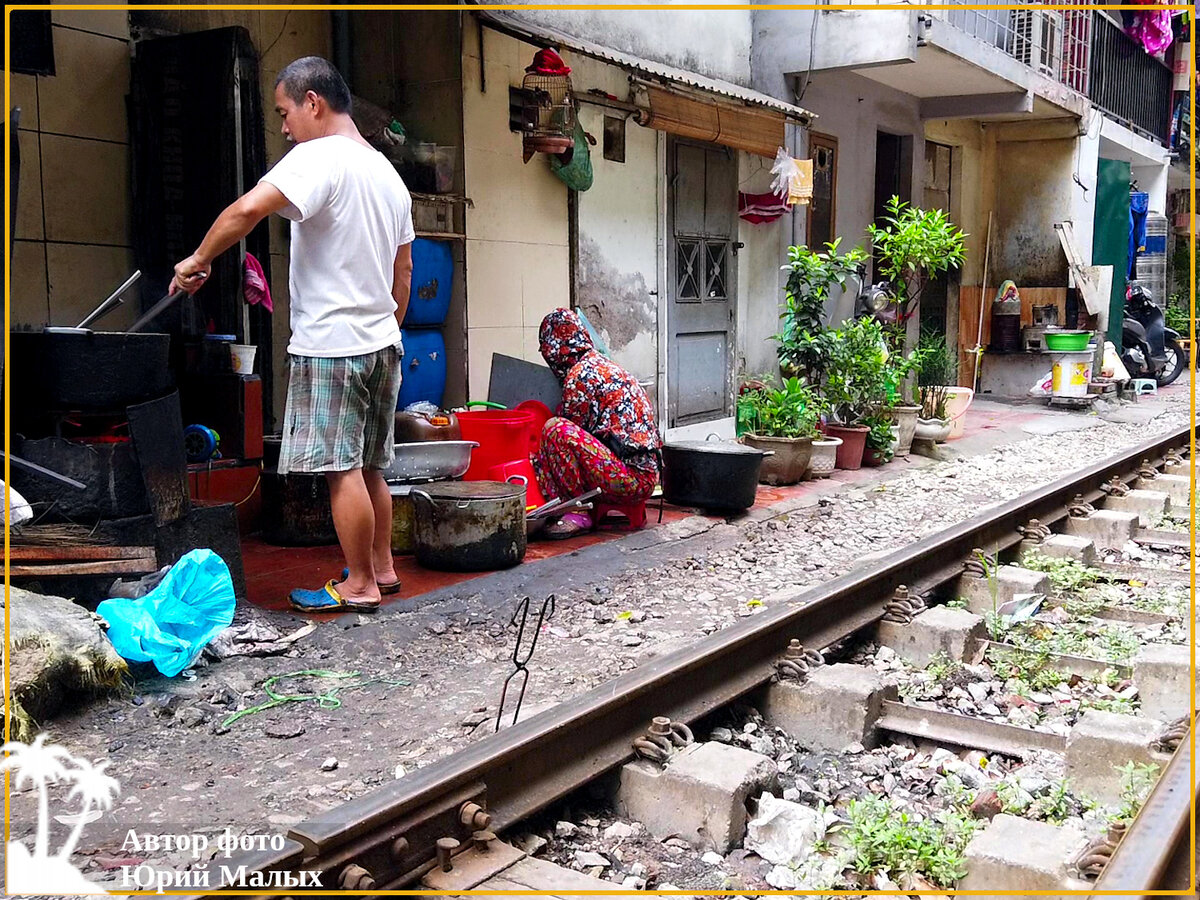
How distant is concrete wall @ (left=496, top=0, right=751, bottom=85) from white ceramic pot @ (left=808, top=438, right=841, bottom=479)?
364 centimetres

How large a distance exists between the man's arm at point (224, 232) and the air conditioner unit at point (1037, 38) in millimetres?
12428

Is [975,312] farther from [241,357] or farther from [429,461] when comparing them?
[241,357]

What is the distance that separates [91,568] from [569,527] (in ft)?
9.54

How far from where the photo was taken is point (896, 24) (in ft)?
35.6

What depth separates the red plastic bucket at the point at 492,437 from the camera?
22.1ft

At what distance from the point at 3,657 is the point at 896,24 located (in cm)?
1008

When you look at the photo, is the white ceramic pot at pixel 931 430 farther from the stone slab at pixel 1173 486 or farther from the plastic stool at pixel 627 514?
the plastic stool at pixel 627 514

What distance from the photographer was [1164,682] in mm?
3871

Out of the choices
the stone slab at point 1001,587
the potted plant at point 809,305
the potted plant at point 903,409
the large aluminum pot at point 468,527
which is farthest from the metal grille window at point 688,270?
the stone slab at point 1001,587

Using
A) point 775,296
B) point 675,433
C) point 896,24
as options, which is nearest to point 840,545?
point 675,433

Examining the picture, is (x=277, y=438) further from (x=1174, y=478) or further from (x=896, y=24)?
(x=896, y=24)

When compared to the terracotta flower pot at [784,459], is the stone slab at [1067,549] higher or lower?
lower

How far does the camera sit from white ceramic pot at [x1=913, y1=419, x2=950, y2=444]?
1036 centimetres

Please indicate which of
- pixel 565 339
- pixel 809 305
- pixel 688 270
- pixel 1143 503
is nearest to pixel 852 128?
pixel 688 270
